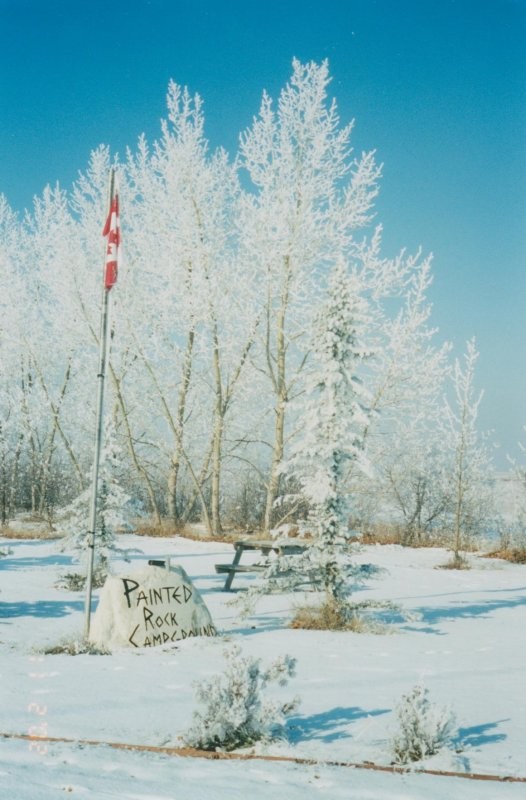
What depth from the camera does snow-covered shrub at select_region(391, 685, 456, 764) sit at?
13.3 feet

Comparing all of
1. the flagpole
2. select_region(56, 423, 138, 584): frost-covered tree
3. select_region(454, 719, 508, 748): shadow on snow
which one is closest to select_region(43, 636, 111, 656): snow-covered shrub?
the flagpole

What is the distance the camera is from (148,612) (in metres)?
7.37

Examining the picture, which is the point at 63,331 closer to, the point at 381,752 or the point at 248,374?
the point at 248,374

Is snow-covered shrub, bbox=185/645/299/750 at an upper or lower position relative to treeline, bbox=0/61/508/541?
lower

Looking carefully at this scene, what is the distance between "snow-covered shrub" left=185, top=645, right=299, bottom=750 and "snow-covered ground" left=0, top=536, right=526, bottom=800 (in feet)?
0.56

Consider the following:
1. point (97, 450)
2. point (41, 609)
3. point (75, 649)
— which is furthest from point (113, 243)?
point (41, 609)

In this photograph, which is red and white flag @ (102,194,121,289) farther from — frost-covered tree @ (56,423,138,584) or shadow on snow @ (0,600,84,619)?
shadow on snow @ (0,600,84,619)

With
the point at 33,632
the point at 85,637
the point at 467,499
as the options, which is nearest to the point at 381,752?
the point at 85,637

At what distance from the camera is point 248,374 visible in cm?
2247

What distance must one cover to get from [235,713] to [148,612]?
329cm

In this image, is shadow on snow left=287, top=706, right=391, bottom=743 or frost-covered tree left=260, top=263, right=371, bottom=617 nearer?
shadow on snow left=287, top=706, right=391, bottom=743

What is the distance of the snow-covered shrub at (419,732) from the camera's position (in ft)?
13.3

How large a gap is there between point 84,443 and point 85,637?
22.5 meters

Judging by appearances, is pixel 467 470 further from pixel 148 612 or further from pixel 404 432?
pixel 148 612
